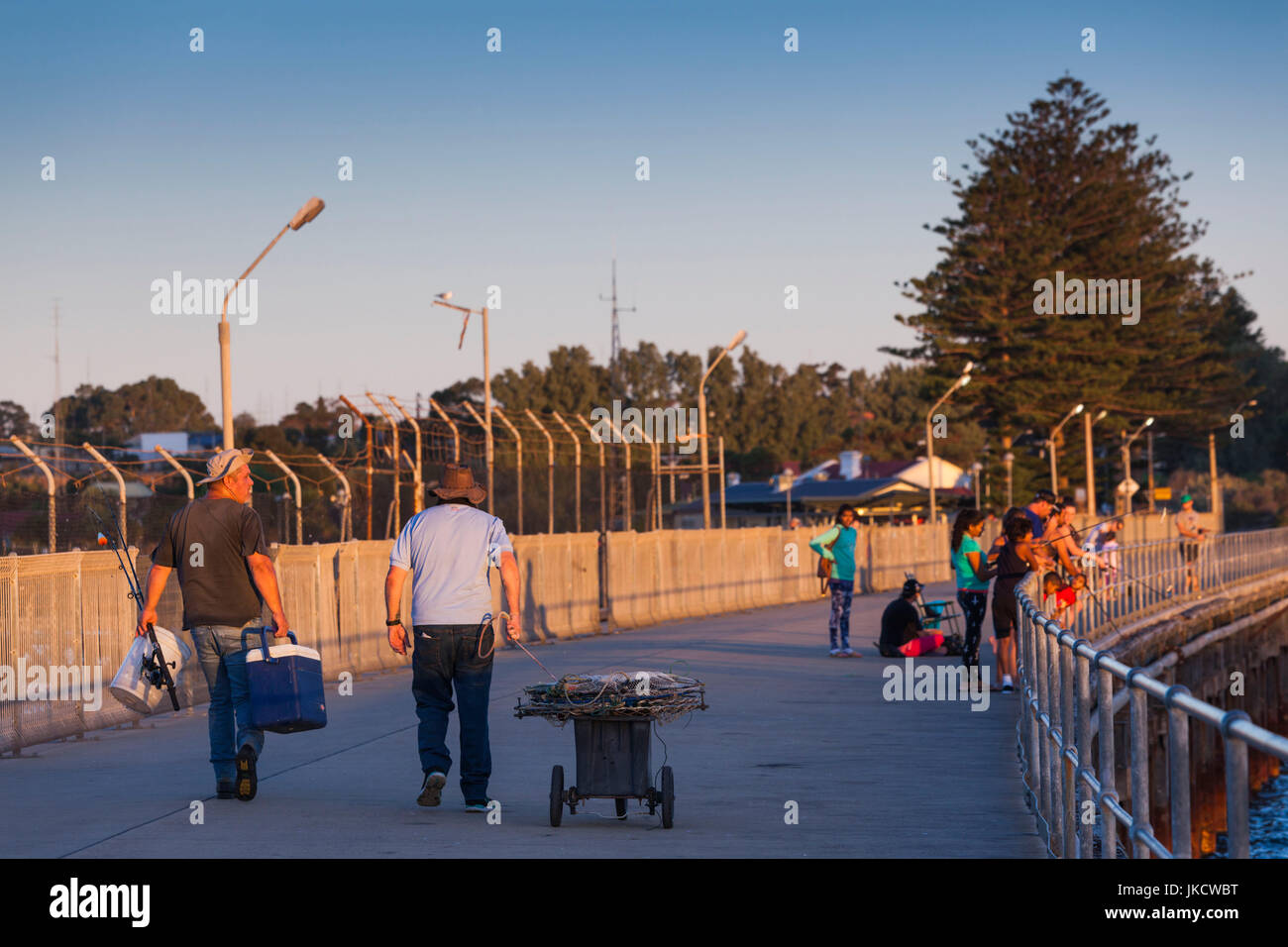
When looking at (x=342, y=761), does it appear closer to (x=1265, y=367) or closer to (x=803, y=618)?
(x=803, y=618)

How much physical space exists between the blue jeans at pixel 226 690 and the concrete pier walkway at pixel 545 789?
11.8 inches

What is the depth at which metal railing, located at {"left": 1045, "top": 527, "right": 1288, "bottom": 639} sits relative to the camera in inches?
808

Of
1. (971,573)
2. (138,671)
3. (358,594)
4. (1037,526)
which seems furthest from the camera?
(358,594)

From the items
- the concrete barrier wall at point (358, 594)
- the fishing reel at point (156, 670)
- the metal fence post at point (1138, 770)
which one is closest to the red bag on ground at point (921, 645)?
the concrete barrier wall at point (358, 594)

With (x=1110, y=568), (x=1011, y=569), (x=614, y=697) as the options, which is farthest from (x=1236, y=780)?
(x=1110, y=568)

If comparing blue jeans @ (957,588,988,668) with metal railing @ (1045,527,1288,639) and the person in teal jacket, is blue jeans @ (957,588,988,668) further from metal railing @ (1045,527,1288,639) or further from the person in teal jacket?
the person in teal jacket

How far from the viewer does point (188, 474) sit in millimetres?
18828

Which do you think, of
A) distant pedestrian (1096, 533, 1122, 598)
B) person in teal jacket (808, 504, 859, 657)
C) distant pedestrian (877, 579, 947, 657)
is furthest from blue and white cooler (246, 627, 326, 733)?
distant pedestrian (1096, 533, 1122, 598)

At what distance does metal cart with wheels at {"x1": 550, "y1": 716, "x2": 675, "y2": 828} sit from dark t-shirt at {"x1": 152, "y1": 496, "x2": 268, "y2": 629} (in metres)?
2.16

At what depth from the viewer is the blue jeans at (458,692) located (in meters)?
8.80

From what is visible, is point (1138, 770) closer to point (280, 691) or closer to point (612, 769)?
point (612, 769)

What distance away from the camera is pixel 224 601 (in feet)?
30.1

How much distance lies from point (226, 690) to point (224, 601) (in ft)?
1.66
